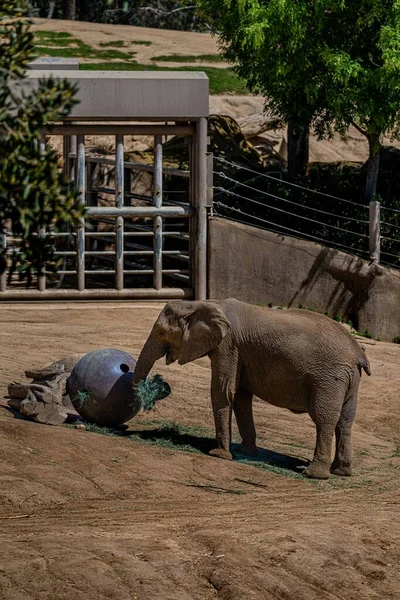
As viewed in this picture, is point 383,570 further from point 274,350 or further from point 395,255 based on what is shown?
point 395,255

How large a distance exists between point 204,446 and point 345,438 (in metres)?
1.35

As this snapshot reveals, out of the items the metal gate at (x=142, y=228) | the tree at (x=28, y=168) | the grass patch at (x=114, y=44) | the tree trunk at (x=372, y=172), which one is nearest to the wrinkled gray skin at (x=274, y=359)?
the tree at (x=28, y=168)

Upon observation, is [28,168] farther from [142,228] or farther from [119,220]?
[142,228]

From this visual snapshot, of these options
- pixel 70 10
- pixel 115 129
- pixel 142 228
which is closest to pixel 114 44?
pixel 70 10

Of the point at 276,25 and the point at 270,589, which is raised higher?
the point at 276,25

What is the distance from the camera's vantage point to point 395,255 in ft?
66.3

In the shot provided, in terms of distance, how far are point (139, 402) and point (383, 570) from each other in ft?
13.1

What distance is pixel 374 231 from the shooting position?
19.8 m

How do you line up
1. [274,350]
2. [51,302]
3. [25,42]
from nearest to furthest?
1. [25,42]
2. [274,350]
3. [51,302]

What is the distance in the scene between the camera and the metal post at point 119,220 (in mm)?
19781

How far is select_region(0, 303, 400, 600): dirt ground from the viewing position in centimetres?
855

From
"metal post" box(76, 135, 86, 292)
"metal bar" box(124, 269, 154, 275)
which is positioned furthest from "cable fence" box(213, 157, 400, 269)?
"metal post" box(76, 135, 86, 292)

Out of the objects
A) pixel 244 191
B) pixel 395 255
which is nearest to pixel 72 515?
pixel 395 255

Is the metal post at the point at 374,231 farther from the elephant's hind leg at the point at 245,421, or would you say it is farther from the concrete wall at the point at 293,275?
the elephant's hind leg at the point at 245,421
